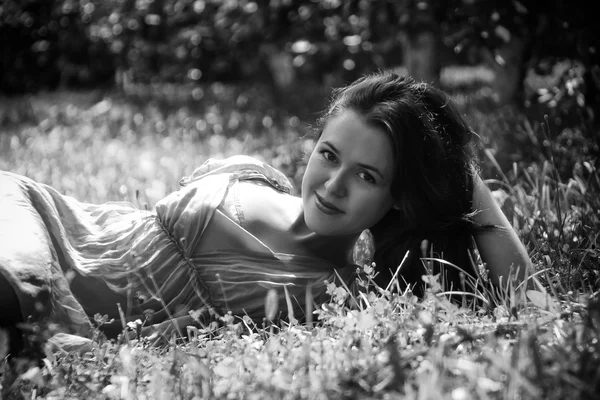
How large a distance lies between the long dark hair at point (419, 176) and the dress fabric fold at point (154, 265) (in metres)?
0.23

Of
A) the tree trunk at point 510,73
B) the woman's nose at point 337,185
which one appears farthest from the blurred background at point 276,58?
the woman's nose at point 337,185

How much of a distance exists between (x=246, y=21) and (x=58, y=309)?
15.1 ft

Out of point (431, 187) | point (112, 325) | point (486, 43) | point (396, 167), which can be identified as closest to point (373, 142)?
point (396, 167)

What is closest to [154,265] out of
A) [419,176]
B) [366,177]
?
[366,177]

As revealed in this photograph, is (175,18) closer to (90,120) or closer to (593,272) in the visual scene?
(90,120)

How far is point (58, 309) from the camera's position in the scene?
7.34ft

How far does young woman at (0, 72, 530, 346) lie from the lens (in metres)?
2.44

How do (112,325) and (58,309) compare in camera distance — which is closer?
(58,309)

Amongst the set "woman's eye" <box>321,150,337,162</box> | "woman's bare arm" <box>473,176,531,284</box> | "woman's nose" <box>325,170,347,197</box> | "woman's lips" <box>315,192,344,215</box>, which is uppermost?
"woman's eye" <box>321,150,337,162</box>

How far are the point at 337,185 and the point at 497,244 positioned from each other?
635 mm

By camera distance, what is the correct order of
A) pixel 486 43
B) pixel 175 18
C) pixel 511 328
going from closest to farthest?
pixel 511 328 → pixel 486 43 → pixel 175 18

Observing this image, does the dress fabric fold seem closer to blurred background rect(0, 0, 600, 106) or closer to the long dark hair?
the long dark hair

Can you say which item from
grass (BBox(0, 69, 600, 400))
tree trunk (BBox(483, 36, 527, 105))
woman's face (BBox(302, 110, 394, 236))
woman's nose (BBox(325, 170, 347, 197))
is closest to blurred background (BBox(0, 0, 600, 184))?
tree trunk (BBox(483, 36, 527, 105))

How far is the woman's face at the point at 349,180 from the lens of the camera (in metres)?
2.43
